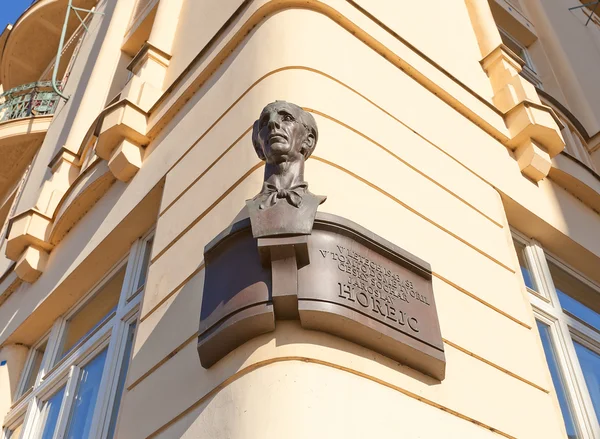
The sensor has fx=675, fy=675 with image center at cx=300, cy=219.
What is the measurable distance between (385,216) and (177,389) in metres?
1.31

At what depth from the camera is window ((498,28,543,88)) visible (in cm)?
813

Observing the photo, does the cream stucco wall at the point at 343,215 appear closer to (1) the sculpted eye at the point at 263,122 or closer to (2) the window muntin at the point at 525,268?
(2) the window muntin at the point at 525,268

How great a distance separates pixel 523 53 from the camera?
8.98m

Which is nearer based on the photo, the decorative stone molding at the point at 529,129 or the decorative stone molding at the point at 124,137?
the decorative stone molding at the point at 529,129

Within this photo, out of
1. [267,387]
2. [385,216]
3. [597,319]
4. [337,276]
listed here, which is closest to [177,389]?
[267,387]

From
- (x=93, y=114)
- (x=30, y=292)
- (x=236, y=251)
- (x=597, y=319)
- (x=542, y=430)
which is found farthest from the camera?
(x=93, y=114)

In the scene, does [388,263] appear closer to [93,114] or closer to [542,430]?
[542,430]

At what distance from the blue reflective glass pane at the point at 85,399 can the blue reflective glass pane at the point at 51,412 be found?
26cm

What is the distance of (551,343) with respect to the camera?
13.9 feet

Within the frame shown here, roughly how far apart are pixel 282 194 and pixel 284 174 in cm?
15

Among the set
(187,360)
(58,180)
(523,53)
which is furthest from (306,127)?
(523,53)

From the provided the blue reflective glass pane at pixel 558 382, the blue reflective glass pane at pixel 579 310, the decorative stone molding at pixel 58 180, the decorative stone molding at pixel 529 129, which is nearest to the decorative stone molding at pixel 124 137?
the decorative stone molding at pixel 58 180

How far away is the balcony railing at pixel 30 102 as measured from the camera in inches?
412

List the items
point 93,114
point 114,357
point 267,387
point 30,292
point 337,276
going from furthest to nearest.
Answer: point 93,114 → point 30,292 → point 114,357 → point 337,276 → point 267,387
